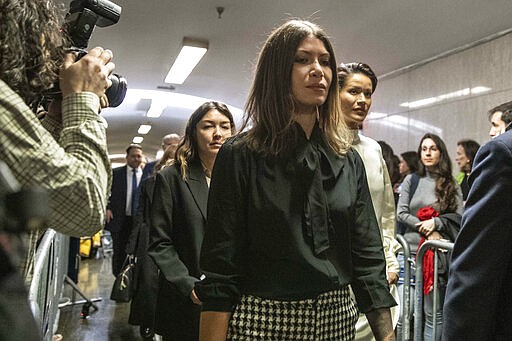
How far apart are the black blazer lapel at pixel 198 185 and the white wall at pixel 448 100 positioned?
579 centimetres

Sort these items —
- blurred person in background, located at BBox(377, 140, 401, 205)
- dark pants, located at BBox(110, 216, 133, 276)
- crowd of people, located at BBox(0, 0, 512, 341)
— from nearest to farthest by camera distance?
crowd of people, located at BBox(0, 0, 512, 341) → blurred person in background, located at BBox(377, 140, 401, 205) → dark pants, located at BBox(110, 216, 133, 276)

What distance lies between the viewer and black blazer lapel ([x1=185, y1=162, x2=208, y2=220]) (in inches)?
102

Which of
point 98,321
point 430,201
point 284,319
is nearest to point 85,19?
point 284,319

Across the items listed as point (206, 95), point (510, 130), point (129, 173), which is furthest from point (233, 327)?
point (206, 95)

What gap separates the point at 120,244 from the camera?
6738 mm

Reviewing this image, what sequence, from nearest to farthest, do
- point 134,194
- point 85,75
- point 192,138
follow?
point 85,75
point 192,138
point 134,194

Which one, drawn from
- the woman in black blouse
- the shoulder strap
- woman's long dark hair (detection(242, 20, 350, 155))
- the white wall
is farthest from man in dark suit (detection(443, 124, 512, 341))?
the white wall

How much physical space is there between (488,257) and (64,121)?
1.01 meters

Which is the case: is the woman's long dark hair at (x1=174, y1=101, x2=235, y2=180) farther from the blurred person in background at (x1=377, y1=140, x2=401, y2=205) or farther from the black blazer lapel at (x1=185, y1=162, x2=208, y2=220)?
the blurred person in background at (x1=377, y1=140, x2=401, y2=205)

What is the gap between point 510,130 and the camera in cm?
140

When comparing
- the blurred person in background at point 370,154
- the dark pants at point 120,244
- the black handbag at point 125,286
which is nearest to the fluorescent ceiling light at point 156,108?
the dark pants at point 120,244

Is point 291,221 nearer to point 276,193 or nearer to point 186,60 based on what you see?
point 276,193

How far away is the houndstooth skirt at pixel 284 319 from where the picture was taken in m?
1.50

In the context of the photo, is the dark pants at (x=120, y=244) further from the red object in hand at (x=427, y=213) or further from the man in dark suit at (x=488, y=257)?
the man in dark suit at (x=488, y=257)
